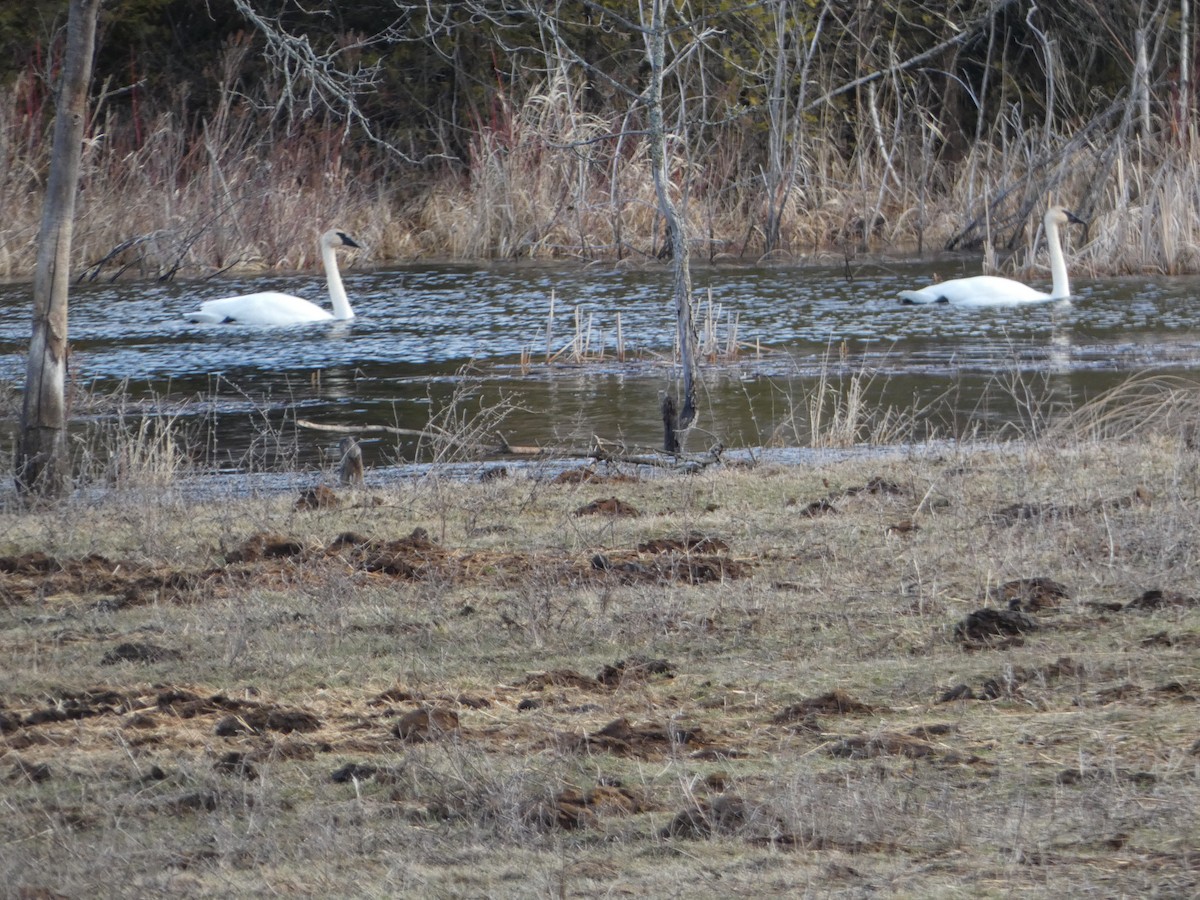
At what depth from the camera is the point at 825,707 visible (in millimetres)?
4848

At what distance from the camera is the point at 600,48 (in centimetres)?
2808

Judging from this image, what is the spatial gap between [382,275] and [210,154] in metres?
2.63

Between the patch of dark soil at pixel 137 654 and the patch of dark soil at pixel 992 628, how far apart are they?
252 cm

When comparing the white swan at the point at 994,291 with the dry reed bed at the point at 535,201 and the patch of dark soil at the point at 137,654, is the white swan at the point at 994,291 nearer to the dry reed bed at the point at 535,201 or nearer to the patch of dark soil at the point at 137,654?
the dry reed bed at the point at 535,201

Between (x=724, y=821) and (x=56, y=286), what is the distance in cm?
600

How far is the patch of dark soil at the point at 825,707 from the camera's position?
4.81m

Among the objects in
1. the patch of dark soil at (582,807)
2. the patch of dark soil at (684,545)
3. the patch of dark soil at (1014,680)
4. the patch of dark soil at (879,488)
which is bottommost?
the patch of dark soil at (582,807)

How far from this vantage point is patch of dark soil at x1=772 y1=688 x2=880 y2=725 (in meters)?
4.81

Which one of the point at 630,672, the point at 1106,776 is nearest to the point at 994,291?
the point at 630,672

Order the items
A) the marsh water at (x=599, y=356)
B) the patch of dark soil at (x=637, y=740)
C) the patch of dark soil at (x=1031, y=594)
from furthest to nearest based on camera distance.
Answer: the marsh water at (x=599, y=356)
the patch of dark soil at (x=1031, y=594)
the patch of dark soil at (x=637, y=740)

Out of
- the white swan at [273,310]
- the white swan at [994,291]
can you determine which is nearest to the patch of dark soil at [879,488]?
the white swan at [994,291]

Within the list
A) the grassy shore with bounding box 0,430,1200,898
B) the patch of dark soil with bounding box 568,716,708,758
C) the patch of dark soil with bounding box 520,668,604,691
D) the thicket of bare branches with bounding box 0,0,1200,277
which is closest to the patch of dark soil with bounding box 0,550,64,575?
the grassy shore with bounding box 0,430,1200,898

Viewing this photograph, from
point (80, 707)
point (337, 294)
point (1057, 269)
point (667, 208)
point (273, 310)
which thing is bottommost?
point (80, 707)

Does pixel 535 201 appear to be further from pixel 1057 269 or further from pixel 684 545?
pixel 684 545
